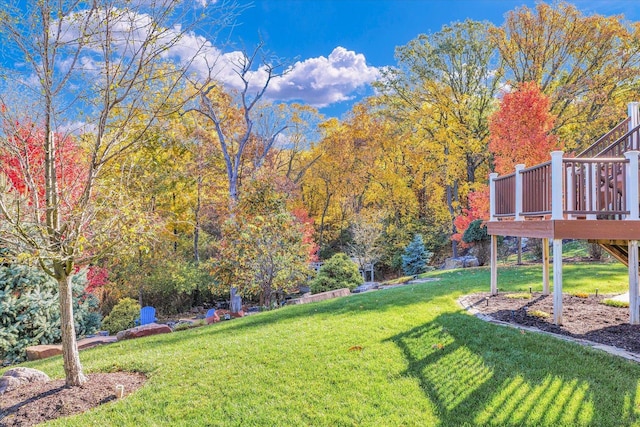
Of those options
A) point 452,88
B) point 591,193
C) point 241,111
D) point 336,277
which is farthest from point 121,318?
point 452,88

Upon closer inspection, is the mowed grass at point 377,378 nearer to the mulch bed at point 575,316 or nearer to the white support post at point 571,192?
the mulch bed at point 575,316

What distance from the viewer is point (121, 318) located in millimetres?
10570

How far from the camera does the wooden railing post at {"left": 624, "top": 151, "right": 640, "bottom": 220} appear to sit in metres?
4.73

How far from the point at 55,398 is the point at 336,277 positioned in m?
8.48

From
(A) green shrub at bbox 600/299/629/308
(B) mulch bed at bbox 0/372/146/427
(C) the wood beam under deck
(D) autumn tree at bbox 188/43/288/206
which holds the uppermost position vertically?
(D) autumn tree at bbox 188/43/288/206

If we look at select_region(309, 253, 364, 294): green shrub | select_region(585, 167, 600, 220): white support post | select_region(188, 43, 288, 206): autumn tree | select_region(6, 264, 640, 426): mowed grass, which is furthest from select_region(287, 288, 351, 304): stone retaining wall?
select_region(585, 167, 600, 220): white support post

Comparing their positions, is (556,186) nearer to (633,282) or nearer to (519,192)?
(519,192)

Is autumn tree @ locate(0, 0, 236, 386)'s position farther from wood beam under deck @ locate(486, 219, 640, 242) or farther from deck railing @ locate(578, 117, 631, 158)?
deck railing @ locate(578, 117, 631, 158)

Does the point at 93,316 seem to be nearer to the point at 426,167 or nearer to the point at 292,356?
the point at 292,356

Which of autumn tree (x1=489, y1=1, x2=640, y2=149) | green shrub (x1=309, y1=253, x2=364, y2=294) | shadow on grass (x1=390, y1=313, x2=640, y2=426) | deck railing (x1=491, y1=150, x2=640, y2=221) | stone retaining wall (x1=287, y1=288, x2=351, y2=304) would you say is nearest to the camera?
shadow on grass (x1=390, y1=313, x2=640, y2=426)

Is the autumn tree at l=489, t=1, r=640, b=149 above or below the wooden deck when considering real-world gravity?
above

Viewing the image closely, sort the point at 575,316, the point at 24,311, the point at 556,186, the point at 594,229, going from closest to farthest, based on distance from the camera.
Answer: the point at 594,229 → the point at 556,186 → the point at 575,316 → the point at 24,311

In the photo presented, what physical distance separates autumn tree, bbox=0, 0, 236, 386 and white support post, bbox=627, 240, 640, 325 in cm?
569

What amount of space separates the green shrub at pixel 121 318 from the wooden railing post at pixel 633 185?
1121cm
